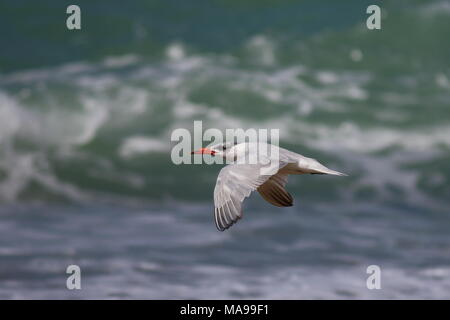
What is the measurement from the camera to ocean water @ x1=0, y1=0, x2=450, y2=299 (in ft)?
27.3

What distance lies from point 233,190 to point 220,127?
A: 6742 millimetres

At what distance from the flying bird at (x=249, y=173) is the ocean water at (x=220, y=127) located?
1576 mm

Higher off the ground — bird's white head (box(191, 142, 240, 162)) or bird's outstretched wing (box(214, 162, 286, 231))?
bird's white head (box(191, 142, 240, 162))

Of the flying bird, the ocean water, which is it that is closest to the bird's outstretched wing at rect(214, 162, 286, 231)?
the flying bird

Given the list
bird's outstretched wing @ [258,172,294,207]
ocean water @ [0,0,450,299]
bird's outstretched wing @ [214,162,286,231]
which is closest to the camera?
bird's outstretched wing @ [214,162,286,231]

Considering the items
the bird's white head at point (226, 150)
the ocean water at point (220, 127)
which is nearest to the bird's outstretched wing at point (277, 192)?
the bird's white head at point (226, 150)

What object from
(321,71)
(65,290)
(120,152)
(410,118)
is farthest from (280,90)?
(65,290)

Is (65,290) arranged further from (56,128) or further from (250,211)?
(56,128)

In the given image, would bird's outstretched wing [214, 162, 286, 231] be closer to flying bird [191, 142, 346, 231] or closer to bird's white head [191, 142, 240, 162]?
flying bird [191, 142, 346, 231]

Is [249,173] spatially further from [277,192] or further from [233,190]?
[277,192]

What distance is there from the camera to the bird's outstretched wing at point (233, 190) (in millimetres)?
5391

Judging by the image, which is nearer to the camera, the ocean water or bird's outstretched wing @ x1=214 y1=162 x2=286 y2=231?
bird's outstretched wing @ x1=214 y1=162 x2=286 y2=231

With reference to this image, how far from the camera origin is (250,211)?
400 inches

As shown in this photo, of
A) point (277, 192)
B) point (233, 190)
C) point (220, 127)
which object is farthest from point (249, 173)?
point (220, 127)
